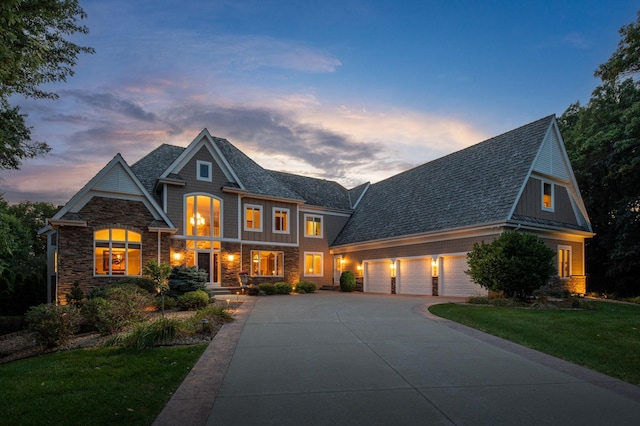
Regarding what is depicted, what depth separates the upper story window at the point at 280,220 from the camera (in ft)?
89.5

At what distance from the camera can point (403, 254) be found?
24.1m

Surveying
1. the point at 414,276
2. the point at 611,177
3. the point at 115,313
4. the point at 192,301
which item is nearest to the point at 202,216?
the point at 192,301

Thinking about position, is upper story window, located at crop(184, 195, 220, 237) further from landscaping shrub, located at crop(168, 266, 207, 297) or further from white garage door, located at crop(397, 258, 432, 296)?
white garage door, located at crop(397, 258, 432, 296)

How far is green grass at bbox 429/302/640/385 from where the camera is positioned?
7348 mm

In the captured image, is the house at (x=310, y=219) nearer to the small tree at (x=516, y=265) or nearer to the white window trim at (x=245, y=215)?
the white window trim at (x=245, y=215)

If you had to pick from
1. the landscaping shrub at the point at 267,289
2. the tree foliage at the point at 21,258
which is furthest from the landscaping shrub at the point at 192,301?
the landscaping shrub at the point at 267,289

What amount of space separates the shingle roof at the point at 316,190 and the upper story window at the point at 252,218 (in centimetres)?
440

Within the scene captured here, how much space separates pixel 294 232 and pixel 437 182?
9.86m

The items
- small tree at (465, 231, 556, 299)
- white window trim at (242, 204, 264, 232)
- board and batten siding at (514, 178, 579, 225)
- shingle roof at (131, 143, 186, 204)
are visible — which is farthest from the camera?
white window trim at (242, 204, 264, 232)

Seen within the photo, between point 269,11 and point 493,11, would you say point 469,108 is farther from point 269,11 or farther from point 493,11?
point 269,11

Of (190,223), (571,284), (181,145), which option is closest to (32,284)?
(190,223)

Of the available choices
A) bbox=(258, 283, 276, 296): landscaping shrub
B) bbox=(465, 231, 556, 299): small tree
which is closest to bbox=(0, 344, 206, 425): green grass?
bbox=(465, 231, 556, 299): small tree

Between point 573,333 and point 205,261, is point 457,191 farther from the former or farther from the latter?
point 205,261

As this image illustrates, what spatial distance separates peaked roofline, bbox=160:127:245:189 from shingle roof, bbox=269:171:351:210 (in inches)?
243
